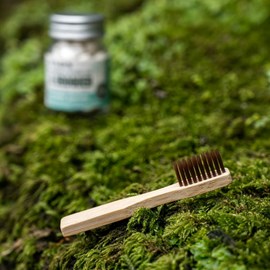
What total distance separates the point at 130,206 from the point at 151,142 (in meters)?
1.01

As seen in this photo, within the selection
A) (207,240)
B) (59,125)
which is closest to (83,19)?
(59,125)

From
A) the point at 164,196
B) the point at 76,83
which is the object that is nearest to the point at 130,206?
the point at 164,196

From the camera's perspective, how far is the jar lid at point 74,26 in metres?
3.51

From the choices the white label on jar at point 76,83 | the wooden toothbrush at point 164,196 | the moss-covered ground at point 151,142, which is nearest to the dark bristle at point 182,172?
the wooden toothbrush at point 164,196

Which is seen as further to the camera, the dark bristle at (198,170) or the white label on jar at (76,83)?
the white label on jar at (76,83)

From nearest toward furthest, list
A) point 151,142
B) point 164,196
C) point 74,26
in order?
point 164,196 → point 151,142 → point 74,26

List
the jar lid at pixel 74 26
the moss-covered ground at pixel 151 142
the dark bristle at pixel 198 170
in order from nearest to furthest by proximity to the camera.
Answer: the moss-covered ground at pixel 151 142, the dark bristle at pixel 198 170, the jar lid at pixel 74 26

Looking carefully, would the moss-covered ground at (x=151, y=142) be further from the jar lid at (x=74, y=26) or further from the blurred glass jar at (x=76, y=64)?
the jar lid at (x=74, y=26)

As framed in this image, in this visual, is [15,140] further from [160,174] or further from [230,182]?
[230,182]

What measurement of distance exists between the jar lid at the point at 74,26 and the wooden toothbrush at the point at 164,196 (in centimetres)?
152

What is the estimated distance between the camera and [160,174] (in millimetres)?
2863

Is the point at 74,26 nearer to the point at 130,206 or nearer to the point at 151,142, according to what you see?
the point at 151,142

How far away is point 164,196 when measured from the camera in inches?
90.5

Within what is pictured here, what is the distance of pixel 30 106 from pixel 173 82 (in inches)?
42.0
